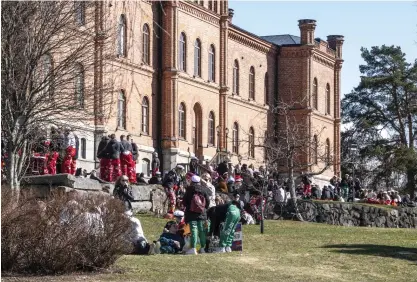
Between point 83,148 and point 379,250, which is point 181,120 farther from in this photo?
point 379,250

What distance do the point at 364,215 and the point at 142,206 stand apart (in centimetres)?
1284

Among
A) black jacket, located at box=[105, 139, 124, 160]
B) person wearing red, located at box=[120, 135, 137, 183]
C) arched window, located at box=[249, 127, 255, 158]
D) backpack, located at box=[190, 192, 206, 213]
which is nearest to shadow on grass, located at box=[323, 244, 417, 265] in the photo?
backpack, located at box=[190, 192, 206, 213]

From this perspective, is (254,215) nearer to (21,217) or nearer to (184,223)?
(184,223)

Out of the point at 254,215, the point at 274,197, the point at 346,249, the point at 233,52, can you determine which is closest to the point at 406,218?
→ the point at 274,197

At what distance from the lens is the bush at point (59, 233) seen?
16891 millimetres

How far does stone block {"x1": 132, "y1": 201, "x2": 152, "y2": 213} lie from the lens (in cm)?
3454

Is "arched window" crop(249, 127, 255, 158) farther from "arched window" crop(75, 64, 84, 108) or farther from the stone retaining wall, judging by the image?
"arched window" crop(75, 64, 84, 108)

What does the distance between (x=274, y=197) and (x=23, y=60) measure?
73.9 ft

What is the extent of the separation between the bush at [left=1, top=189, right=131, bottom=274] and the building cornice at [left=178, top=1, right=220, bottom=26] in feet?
118

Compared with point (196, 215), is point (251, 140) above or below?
above

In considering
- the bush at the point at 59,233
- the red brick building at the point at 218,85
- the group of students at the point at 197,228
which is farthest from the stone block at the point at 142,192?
the bush at the point at 59,233

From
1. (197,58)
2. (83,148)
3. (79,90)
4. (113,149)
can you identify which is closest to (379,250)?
(79,90)

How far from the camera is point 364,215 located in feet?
146

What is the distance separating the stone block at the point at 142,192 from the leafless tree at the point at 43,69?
1271 cm
